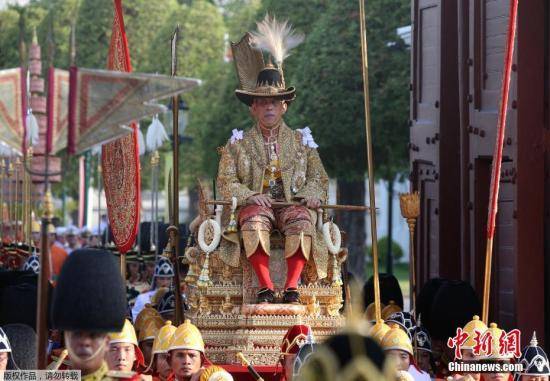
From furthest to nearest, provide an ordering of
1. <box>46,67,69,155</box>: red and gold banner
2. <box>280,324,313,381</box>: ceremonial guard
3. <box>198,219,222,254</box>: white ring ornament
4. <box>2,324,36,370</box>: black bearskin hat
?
<box>198,219,222,254</box>: white ring ornament, <box>2,324,36,370</box>: black bearskin hat, <box>280,324,313,381</box>: ceremonial guard, <box>46,67,69,155</box>: red and gold banner

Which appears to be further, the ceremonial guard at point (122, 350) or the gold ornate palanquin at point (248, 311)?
the gold ornate palanquin at point (248, 311)

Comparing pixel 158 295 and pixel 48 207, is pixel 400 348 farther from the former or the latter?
pixel 158 295

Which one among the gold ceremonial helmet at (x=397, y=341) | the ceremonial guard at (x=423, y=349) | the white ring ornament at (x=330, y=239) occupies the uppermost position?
the white ring ornament at (x=330, y=239)

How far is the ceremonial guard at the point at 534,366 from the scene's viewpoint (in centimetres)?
1359

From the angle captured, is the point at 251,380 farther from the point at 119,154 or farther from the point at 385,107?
the point at 385,107

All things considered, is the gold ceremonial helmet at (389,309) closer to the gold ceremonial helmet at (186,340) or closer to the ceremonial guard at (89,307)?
the gold ceremonial helmet at (186,340)

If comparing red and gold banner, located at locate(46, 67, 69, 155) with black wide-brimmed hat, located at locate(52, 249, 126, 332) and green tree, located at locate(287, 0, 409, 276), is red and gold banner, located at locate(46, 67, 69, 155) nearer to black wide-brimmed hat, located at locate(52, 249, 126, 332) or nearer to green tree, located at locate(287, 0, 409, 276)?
black wide-brimmed hat, located at locate(52, 249, 126, 332)

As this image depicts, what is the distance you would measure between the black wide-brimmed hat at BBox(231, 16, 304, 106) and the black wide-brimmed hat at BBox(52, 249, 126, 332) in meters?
7.67

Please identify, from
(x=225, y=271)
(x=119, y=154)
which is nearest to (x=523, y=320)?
(x=225, y=271)

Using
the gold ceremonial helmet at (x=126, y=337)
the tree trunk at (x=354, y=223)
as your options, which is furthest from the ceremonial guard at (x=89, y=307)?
the tree trunk at (x=354, y=223)

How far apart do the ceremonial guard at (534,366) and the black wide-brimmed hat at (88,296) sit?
216 inches

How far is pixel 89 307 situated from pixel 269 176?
26.2 feet

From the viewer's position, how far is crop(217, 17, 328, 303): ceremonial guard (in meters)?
15.8

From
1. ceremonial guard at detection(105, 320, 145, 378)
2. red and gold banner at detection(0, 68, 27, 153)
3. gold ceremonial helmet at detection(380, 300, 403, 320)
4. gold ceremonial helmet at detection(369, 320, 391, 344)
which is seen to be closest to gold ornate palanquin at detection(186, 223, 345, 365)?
gold ceremonial helmet at detection(380, 300, 403, 320)
